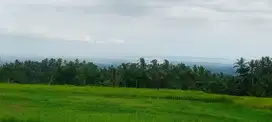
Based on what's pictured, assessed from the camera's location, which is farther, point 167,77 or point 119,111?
point 167,77

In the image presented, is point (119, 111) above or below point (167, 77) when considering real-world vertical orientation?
below

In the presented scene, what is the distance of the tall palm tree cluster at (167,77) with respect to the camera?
59250 mm

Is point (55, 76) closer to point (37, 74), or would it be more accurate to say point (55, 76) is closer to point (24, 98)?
point (37, 74)

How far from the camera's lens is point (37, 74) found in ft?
252

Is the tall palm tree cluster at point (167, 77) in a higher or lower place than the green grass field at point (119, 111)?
higher

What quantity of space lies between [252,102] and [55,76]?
39.2 metres

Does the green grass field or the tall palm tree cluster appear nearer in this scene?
the green grass field

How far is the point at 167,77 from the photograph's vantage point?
63188 millimetres

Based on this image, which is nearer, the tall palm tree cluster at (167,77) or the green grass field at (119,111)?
the green grass field at (119,111)

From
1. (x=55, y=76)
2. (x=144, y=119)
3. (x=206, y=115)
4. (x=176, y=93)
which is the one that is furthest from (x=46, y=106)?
(x=55, y=76)

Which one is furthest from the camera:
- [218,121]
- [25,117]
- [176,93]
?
[176,93]

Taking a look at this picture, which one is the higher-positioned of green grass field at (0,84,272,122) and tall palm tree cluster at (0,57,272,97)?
tall palm tree cluster at (0,57,272,97)

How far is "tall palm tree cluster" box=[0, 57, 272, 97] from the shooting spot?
194 ft

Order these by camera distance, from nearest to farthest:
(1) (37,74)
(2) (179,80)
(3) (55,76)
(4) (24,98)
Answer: (4) (24,98)
(2) (179,80)
(3) (55,76)
(1) (37,74)
